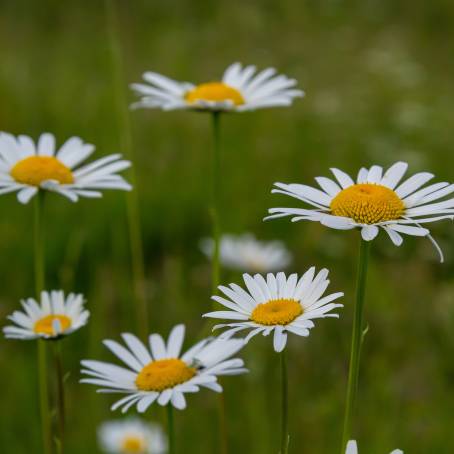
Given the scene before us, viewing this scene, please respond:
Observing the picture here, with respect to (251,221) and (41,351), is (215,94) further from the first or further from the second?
(251,221)

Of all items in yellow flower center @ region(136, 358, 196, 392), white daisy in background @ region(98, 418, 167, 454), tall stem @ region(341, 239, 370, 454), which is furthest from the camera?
white daisy in background @ region(98, 418, 167, 454)

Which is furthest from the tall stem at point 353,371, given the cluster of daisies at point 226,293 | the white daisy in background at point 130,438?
the white daisy in background at point 130,438

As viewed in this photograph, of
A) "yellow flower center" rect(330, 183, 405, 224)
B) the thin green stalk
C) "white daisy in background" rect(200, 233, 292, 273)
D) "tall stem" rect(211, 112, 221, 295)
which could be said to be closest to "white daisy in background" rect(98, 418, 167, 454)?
"white daisy in background" rect(200, 233, 292, 273)

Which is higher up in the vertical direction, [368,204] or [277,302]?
[368,204]

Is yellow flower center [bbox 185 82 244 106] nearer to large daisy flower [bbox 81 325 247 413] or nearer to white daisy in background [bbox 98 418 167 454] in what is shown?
large daisy flower [bbox 81 325 247 413]

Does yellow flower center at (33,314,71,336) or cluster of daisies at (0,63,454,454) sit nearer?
cluster of daisies at (0,63,454,454)

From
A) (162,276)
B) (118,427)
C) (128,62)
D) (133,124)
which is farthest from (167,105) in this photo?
(128,62)

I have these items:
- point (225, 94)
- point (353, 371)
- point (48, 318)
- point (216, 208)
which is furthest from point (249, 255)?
point (353, 371)
